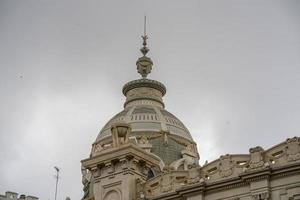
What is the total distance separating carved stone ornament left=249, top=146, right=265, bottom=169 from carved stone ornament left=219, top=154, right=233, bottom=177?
1163 millimetres

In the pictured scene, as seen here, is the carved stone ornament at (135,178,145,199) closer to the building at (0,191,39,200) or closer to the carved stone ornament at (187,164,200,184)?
the carved stone ornament at (187,164,200,184)

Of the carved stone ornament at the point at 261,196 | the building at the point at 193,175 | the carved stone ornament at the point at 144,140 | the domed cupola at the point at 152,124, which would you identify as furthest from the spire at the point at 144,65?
the carved stone ornament at the point at 261,196

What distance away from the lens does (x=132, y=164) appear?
121 ft

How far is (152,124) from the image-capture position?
55625mm

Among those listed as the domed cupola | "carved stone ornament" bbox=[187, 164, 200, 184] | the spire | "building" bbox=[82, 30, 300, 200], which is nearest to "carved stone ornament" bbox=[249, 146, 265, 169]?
"building" bbox=[82, 30, 300, 200]

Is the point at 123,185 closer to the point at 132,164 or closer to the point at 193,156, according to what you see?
the point at 132,164

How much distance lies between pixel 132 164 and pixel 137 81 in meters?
25.5

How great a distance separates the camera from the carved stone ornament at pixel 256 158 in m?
32.1

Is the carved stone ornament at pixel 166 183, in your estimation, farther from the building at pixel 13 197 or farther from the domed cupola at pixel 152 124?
the building at pixel 13 197

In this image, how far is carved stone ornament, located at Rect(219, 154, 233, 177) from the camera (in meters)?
33.2

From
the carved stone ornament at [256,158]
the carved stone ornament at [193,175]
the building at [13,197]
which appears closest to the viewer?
the carved stone ornament at [256,158]

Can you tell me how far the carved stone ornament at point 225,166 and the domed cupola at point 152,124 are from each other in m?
17.4

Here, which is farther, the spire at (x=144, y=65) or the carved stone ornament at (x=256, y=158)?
the spire at (x=144, y=65)

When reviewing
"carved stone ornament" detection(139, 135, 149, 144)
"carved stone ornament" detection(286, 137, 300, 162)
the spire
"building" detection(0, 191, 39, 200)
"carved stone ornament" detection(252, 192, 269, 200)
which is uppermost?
the spire
